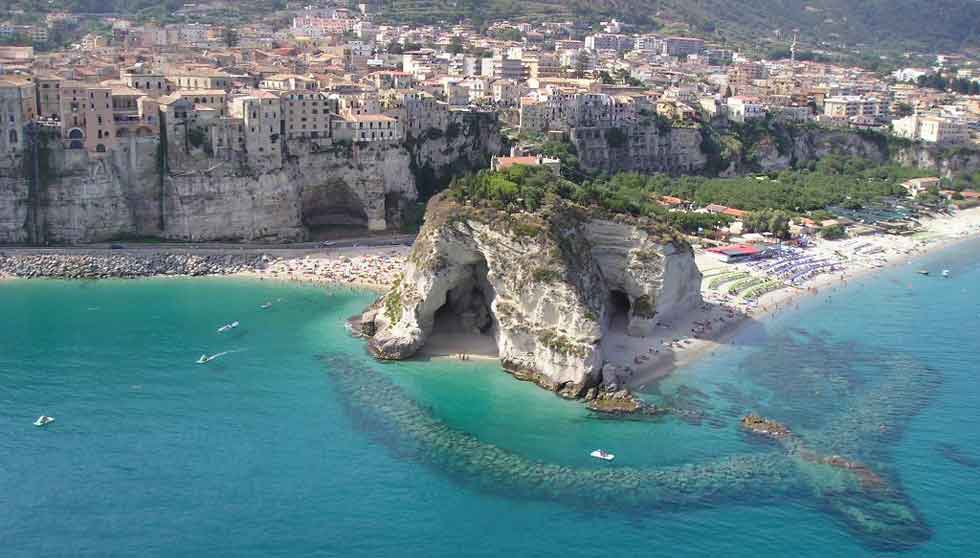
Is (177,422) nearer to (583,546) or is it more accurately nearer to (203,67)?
(583,546)

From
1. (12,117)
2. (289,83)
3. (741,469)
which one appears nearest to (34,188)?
(12,117)

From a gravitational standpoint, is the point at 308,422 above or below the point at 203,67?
below

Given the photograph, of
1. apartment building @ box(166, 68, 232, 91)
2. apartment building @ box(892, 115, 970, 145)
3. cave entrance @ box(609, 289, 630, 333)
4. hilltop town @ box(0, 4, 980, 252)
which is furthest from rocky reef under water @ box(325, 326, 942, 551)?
apartment building @ box(892, 115, 970, 145)

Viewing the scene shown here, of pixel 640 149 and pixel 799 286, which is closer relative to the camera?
pixel 799 286

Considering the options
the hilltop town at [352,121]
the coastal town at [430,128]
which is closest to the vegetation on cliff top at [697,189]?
the coastal town at [430,128]

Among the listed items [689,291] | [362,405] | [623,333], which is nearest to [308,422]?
[362,405]

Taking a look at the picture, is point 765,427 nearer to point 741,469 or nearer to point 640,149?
point 741,469
